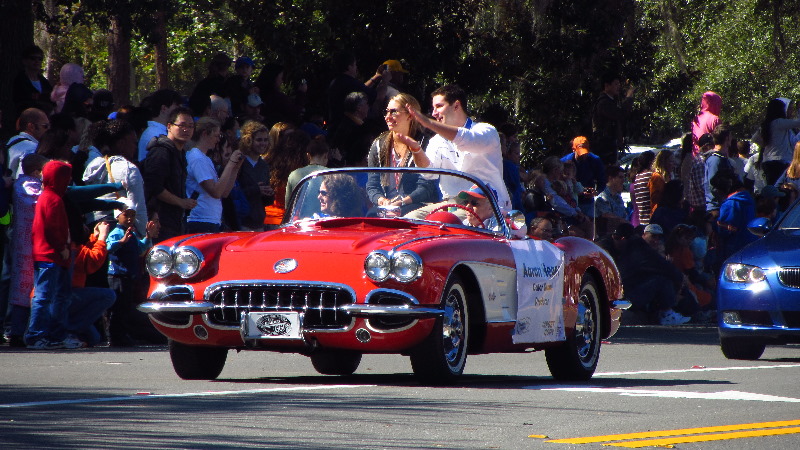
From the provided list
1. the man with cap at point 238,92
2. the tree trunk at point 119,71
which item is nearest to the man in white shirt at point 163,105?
the man with cap at point 238,92

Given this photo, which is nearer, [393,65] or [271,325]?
[271,325]

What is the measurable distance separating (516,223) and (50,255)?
4.59 metres

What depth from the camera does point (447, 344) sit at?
→ 930 centimetres

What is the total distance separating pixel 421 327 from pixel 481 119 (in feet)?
35.9

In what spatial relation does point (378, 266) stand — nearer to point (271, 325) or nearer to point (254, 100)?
point (271, 325)

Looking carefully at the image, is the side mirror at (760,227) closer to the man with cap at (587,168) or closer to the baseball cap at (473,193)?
the baseball cap at (473,193)

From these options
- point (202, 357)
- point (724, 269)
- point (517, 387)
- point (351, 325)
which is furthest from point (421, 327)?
point (724, 269)

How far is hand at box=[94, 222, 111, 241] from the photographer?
44.0 feet

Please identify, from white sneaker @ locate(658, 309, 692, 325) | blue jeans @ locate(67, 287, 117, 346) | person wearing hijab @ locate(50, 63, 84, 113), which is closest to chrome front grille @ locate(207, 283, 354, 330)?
blue jeans @ locate(67, 287, 117, 346)

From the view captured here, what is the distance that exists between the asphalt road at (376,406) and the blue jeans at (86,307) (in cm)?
121

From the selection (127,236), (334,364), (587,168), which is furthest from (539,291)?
(587,168)

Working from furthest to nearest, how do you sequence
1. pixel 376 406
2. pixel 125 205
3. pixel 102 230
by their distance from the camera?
pixel 102 230 → pixel 125 205 → pixel 376 406

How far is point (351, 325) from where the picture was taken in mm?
8891

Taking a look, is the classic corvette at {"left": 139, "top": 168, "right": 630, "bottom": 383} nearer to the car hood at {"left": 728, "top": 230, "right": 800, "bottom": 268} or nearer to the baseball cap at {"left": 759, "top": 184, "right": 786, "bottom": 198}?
the car hood at {"left": 728, "top": 230, "right": 800, "bottom": 268}
